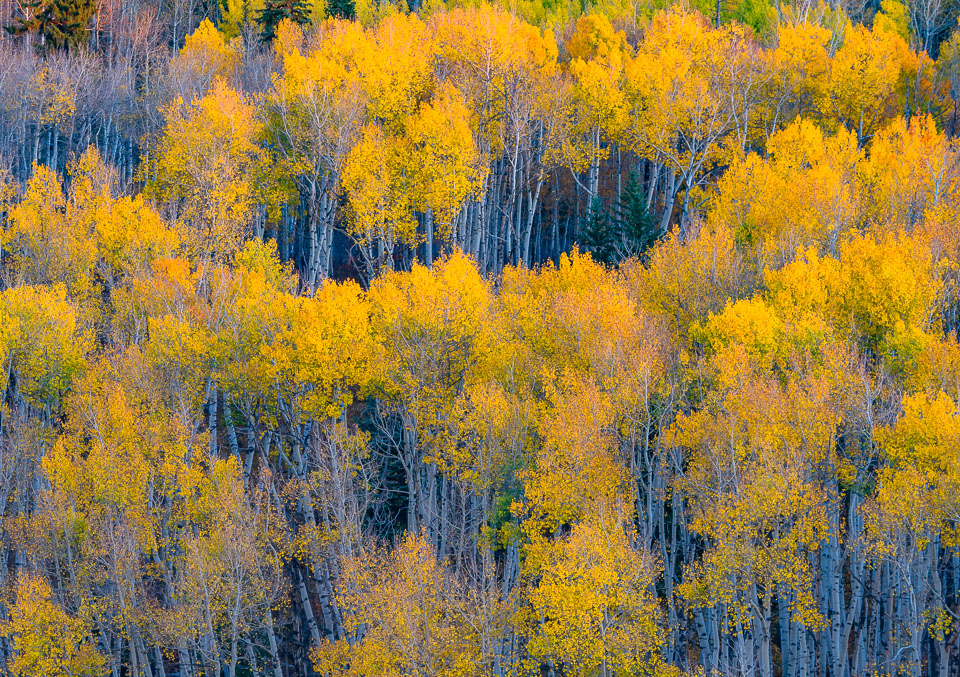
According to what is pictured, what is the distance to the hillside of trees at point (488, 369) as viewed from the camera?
1193 inches

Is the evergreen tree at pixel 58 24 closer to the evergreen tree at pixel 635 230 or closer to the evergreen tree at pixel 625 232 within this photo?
the evergreen tree at pixel 625 232

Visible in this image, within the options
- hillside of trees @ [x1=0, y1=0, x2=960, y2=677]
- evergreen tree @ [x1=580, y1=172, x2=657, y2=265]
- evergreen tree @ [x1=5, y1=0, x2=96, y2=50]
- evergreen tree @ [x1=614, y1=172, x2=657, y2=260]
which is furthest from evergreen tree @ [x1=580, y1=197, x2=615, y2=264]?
evergreen tree @ [x1=5, y1=0, x2=96, y2=50]

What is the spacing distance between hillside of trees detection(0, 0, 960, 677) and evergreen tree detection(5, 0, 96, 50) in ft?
27.2

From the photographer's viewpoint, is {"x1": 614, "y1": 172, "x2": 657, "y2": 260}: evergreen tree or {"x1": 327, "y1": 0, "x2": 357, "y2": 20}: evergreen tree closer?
{"x1": 614, "y1": 172, "x2": 657, "y2": 260}: evergreen tree

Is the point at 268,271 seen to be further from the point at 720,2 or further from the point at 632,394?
the point at 720,2

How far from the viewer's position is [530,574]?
109 ft

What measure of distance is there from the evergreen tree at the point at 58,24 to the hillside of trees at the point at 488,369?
828cm

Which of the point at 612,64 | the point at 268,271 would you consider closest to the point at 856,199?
the point at 612,64

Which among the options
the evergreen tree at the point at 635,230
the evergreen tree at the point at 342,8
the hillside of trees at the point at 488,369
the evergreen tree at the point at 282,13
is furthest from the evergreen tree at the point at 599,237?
the evergreen tree at the point at 342,8

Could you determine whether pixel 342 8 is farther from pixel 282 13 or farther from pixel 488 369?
pixel 488 369

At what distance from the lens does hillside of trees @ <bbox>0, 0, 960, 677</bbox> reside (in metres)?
30.3

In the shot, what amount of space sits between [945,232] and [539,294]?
15401mm

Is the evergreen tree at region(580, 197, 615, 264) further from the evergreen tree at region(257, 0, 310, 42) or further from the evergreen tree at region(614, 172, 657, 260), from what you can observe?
the evergreen tree at region(257, 0, 310, 42)

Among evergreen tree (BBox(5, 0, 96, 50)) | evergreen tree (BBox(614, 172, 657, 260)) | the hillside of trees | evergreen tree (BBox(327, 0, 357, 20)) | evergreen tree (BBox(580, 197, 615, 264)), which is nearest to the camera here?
the hillside of trees
